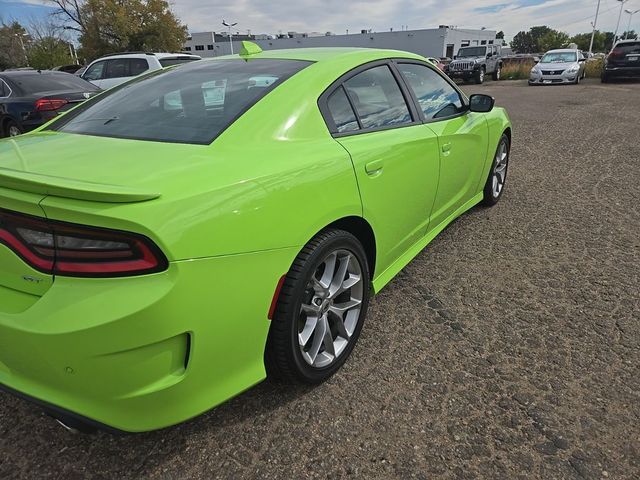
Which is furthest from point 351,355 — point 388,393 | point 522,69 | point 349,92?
point 522,69

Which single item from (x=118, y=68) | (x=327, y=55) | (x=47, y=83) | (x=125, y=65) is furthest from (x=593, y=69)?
(x=327, y=55)

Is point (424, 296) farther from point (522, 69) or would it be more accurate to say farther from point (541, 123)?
point (522, 69)

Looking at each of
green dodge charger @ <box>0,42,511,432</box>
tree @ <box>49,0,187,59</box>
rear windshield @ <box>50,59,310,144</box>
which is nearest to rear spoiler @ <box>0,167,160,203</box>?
green dodge charger @ <box>0,42,511,432</box>

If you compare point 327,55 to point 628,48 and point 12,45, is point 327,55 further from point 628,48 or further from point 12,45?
point 12,45

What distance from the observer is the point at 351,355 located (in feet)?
8.00

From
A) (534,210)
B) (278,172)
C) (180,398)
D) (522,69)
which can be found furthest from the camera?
(522,69)

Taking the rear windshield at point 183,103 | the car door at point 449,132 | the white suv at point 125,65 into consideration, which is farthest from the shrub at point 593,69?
the rear windshield at point 183,103

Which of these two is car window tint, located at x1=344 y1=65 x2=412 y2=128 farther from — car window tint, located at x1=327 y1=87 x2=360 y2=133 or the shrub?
the shrub

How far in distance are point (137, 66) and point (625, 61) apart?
18.5 metres

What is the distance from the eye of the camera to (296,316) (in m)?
1.91

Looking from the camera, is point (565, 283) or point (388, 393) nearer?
point (388, 393)

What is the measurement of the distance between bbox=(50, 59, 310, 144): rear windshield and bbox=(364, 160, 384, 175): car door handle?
1.91 feet

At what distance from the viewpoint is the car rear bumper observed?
1.38 metres

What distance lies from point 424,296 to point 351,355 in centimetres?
80
